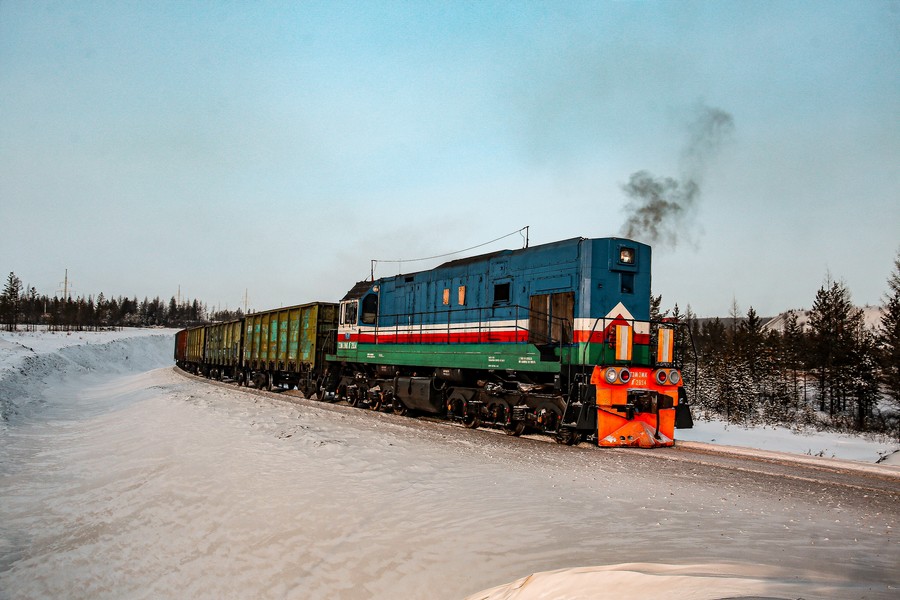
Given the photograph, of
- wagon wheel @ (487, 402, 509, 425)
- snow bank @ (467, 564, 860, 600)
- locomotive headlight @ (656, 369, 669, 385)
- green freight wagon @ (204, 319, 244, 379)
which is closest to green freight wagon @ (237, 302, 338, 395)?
green freight wagon @ (204, 319, 244, 379)

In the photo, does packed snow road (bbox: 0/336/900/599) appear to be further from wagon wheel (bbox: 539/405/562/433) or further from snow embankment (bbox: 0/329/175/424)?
snow embankment (bbox: 0/329/175/424)

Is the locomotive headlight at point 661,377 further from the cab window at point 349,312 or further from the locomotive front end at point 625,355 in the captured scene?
the cab window at point 349,312

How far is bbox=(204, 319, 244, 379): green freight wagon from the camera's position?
2877cm

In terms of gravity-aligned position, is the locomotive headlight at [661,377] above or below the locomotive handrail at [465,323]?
below

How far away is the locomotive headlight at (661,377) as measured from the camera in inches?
410

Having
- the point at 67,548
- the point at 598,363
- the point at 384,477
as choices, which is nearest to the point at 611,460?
the point at 598,363

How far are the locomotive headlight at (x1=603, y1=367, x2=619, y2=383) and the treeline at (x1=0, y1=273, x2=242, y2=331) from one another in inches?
1721

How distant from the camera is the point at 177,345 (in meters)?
48.3

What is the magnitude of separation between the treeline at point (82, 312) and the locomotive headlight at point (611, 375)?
143ft

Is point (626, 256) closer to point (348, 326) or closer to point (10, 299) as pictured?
point (348, 326)

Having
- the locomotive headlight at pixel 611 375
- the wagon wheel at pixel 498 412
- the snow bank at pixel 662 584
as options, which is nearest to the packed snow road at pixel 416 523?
the snow bank at pixel 662 584

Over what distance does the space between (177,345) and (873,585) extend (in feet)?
172

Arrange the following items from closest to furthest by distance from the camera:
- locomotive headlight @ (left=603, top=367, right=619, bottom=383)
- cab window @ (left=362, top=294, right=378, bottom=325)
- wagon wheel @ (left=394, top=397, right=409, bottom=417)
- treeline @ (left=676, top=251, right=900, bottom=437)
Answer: locomotive headlight @ (left=603, top=367, right=619, bottom=383) < wagon wheel @ (left=394, top=397, right=409, bottom=417) < cab window @ (left=362, top=294, right=378, bottom=325) < treeline @ (left=676, top=251, right=900, bottom=437)

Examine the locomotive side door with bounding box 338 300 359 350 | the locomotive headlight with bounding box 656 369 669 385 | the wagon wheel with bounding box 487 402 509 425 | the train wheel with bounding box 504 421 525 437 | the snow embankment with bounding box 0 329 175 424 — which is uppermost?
the locomotive side door with bounding box 338 300 359 350
